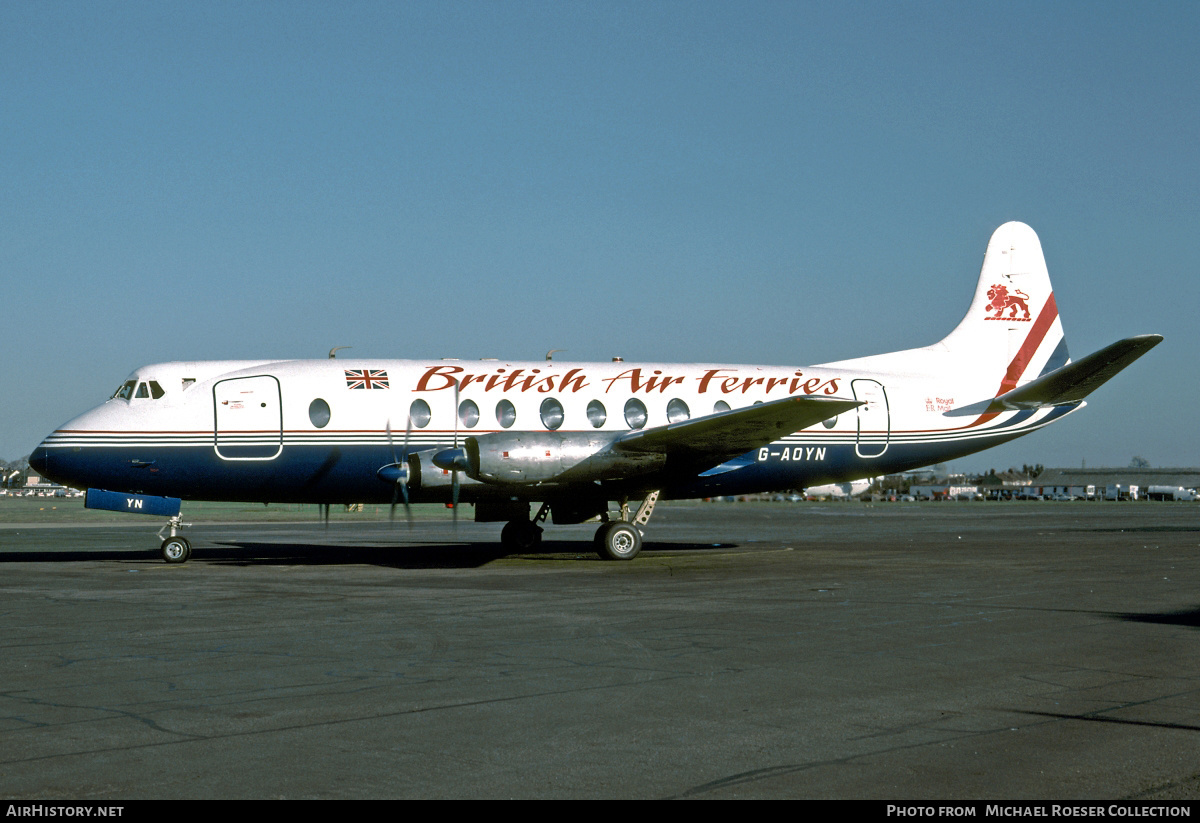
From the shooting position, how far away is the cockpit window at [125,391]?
893 inches

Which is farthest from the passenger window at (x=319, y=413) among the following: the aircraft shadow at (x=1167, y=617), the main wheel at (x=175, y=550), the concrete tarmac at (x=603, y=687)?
the aircraft shadow at (x=1167, y=617)

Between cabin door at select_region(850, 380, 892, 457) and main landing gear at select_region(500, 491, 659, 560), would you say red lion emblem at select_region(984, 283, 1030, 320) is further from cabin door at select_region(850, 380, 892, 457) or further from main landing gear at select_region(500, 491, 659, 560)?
main landing gear at select_region(500, 491, 659, 560)

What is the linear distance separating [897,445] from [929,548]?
2.86m

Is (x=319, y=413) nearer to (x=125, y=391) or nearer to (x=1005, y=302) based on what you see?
(x=125, y=391)

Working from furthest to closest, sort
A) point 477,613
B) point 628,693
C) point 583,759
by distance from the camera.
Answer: point 477,613 < point 628,693 < point 583,759

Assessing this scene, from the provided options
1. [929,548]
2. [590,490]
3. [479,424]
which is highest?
[479,424]

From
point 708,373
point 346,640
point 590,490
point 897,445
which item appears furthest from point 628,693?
point 897,445

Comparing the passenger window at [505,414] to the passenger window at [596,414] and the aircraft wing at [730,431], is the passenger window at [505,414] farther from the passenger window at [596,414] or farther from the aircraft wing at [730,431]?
the aircraft wing at [730,431]

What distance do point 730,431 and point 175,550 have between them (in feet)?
39.1

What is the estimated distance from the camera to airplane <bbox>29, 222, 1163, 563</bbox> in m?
21.8

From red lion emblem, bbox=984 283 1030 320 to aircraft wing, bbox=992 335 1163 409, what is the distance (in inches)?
74.0

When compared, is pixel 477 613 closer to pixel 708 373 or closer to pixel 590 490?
pixel 590 490

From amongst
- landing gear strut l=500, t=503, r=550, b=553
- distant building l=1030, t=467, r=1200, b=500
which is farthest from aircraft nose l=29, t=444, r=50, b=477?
distant building l=1030, t=467, r=1200, b=500

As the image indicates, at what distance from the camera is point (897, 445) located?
1055 inches
